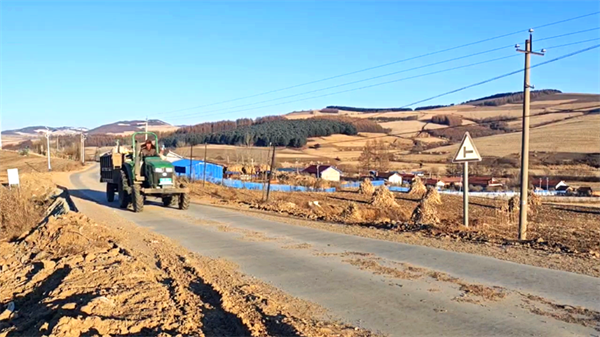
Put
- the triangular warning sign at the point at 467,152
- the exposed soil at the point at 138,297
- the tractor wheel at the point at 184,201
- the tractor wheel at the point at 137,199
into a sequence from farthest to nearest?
the tractor wheel at the point at 184,201 → the tractor wheel at the point at 137,199 → the triangular warning sign at the point at 467,152 → the exposed soil at the point at 138,297

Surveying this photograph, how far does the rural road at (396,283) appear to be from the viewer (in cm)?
702

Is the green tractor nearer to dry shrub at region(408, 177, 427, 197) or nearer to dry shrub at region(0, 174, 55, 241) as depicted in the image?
dry shrub at region(0, 174, 55, 241)

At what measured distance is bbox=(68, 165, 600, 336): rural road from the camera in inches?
276

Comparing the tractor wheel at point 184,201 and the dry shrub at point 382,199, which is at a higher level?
the tractor wheel at point 184,201

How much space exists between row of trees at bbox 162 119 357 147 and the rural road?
64581 millimetres

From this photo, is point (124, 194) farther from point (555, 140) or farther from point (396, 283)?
point (555, 140)

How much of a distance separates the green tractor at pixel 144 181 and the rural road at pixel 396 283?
6.33 meters

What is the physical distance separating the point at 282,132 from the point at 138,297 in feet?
239

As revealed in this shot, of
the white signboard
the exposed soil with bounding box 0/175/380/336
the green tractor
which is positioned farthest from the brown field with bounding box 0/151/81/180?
the exposed soil with bounding box 0/175/380/336

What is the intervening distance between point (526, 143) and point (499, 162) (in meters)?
63.2

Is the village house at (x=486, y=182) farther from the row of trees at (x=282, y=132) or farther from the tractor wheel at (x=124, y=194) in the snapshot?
the tractor wheel at (x=124, y=194)

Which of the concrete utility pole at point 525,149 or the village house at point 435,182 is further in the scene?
the village house at point 435,182

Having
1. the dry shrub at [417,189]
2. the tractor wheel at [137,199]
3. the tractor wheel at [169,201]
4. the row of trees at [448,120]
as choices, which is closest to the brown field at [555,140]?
the row of trees at [448,120]

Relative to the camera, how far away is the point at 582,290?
28.1 ft
